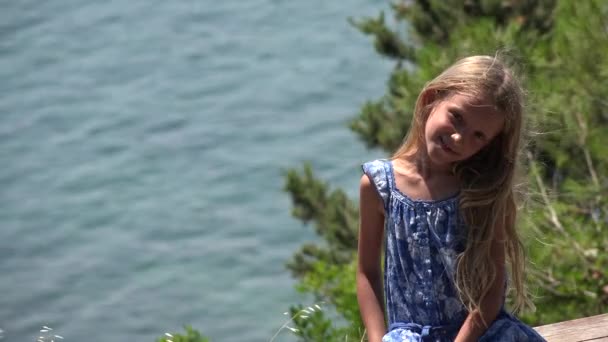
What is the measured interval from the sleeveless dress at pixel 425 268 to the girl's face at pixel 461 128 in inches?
5.0

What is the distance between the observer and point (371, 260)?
9.86 ft

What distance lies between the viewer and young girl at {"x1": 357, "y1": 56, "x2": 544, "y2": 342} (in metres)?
2.82

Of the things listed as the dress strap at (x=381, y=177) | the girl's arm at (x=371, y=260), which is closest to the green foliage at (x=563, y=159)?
the girl's arm at (x=371, y=260)

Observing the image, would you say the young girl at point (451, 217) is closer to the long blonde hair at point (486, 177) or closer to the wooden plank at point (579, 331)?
the long blonde hair at point (486, 177)

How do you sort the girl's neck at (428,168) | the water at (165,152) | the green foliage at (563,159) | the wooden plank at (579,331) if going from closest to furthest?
1. the girl's neck at (428,168)
2. the wooden plank at (579,331)
3. the green foliage at (563,159)
4. the water at (165,152)

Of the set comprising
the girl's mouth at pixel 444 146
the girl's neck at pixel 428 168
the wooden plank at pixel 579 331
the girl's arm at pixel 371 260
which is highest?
the girl's mouth at pixel 444 146

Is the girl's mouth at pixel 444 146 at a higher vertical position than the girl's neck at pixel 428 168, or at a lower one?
higher

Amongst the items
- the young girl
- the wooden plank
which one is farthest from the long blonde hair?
the wooden plank

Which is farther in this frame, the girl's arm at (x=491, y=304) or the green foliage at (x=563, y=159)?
the green foliage at (x=563, y=159)

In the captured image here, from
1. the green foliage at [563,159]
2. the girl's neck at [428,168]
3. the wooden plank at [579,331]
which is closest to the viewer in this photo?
the girl's neck at [428,168]

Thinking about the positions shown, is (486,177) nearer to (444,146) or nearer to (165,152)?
(444,146)

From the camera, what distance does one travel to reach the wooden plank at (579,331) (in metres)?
3.38

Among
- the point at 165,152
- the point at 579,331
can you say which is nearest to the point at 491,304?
the point at 579,331

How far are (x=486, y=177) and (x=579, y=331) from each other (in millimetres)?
779
